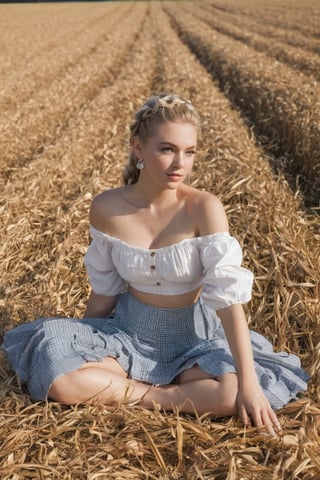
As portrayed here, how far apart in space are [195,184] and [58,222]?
1.38 meters

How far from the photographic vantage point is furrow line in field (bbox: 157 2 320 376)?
3814 millimetres

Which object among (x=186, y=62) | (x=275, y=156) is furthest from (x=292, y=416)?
(x=186, y=62)

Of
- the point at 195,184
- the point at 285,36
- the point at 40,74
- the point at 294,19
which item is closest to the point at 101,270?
the point at 195,184

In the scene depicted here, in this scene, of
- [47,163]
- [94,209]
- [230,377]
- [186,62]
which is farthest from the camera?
[186,62]

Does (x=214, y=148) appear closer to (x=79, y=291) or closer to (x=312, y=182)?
(x=312, y=182)

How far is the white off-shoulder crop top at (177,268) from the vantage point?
8.80 ft

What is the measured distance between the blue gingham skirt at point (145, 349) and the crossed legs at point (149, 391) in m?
0.04

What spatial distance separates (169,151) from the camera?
2.79 meters

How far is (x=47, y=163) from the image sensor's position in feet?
23.2

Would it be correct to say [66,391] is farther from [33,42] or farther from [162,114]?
[33,42]

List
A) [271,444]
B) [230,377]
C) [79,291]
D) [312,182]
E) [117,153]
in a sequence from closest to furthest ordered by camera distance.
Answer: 1. [271,444]
2. [230,377]
3. [79,291]
4. [312,182]
5. [117,153]

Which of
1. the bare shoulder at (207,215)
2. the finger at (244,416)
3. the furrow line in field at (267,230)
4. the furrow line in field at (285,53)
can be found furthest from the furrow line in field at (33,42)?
the finger at (244,416)

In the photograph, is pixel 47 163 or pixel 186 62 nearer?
pixel 47 163

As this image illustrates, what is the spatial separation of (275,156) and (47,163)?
3.00 metres
